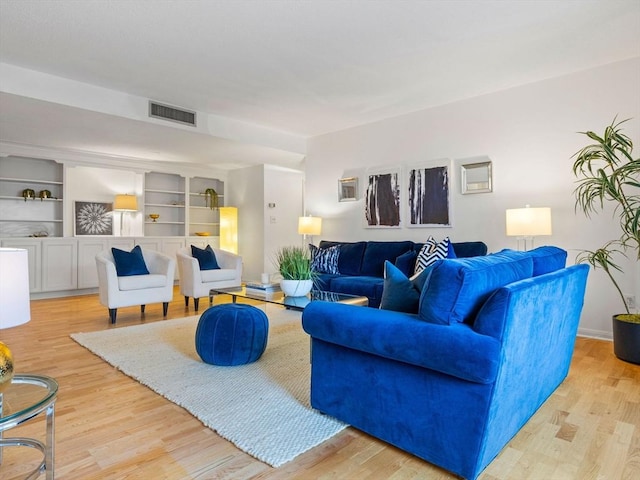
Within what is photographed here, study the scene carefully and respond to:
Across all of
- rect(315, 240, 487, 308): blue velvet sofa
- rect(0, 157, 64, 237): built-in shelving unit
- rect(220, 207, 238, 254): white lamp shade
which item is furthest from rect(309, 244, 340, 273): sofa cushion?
rect(0, 157, 64, 237): built-in shelving unit

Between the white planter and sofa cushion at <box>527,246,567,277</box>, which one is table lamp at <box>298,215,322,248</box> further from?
sofa cushion at <box>527,246,567,277</box>

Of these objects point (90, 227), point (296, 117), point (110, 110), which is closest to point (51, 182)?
point (90, 227)

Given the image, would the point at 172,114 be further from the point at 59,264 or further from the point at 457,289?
the point at 457,289

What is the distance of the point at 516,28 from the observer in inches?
117

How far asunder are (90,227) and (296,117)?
4.02 metres

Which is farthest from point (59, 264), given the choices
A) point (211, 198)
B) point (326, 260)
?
point (326, 260)

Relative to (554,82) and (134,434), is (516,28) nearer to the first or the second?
(554,82)

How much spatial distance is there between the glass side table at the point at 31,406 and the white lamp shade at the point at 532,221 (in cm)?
360

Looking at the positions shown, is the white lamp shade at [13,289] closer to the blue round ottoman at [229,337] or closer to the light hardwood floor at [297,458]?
the light hardwood floor at [297,458]

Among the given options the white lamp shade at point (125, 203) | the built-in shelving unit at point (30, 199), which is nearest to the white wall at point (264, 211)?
the white lamp shade at point (125, 203)

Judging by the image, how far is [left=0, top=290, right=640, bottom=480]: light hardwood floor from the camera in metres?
1.61

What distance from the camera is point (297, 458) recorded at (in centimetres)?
170

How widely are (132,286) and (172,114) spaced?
6.62ft

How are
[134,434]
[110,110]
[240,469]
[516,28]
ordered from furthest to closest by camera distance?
[110,110]
[516,28]
[134,434]
[240,469]
